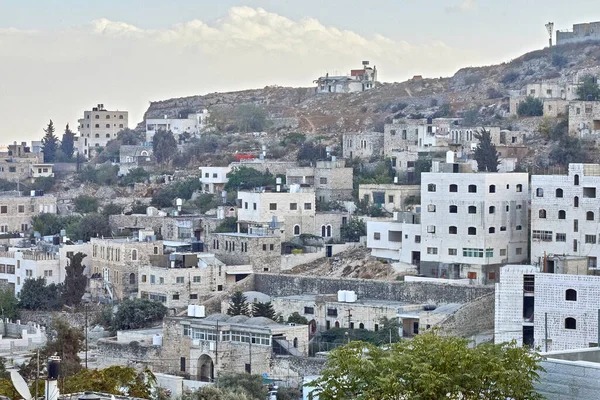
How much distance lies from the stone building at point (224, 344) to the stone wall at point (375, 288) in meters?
4.12

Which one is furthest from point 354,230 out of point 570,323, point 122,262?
point 570,323

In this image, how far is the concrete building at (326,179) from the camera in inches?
2464

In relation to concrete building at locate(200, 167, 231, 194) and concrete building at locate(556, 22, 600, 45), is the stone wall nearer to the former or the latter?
concrete building at locate(200, 167, 231, 194)

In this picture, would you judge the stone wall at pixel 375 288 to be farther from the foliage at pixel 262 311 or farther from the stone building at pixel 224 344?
the stone building at pixel 224 344

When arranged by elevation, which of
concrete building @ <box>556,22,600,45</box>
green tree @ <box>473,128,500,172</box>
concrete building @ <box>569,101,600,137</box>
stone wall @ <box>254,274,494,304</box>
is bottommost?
stone wall @ <box>254,274,494,304</box>

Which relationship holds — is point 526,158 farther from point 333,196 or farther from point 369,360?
point 369,360

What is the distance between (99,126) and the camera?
338 ft

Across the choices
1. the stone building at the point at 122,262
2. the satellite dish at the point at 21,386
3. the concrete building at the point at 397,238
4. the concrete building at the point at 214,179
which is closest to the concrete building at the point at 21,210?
the concrete building at the point at 214,179

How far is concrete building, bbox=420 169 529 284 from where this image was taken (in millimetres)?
48969

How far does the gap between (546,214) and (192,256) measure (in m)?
11.4

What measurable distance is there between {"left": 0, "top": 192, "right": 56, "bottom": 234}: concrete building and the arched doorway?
970 inches

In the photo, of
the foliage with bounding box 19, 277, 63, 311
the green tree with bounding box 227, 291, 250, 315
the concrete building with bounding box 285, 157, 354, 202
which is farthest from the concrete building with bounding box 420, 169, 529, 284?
the concrete building with bounding box 285, 157, 354, 202

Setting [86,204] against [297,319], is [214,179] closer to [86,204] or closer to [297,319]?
[86,204]

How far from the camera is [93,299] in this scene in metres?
55.8
